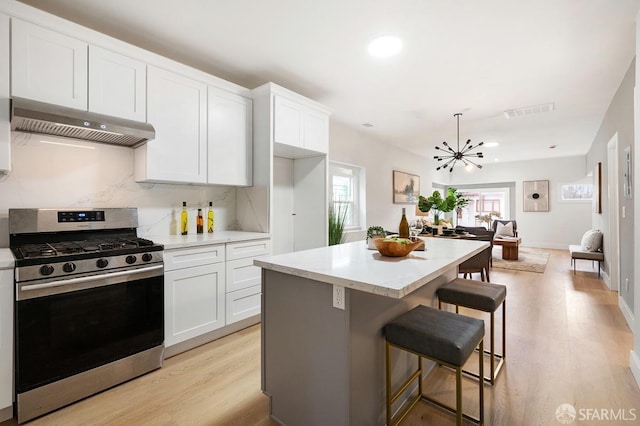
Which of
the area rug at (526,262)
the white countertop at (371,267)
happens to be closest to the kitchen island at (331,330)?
the white countertop at (371,267)

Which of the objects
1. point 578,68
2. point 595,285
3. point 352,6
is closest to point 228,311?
point 352,6

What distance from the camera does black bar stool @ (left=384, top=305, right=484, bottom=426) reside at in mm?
1340

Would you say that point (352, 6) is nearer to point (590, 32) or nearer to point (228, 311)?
point (590, 32)

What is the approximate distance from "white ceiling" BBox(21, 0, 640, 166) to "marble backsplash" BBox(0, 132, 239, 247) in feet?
3.13

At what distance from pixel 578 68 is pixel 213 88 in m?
3.64

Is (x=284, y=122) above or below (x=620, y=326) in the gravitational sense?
above

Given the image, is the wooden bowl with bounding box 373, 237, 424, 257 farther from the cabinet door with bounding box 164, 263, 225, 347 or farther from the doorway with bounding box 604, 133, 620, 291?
the doorway with bounding box 604, 133, 620, 291

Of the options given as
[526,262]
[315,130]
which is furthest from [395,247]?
[526,262]

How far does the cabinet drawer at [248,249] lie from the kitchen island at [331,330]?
111 cm

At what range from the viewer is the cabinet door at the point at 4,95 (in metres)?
1.82

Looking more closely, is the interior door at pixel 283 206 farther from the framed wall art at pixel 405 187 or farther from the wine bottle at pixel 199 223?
the framed wall art at pixel 405 187

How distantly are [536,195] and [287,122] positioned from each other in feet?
28.1

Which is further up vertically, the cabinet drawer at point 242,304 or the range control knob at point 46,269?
the range control knob at point 46,269

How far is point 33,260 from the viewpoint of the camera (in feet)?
5.52
